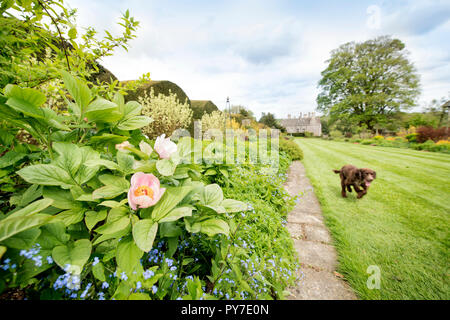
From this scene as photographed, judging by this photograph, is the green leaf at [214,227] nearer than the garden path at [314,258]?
Yes

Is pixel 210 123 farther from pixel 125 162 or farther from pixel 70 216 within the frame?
pixel 70 216

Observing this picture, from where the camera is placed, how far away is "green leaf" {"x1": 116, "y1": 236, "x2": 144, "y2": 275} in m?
0.60

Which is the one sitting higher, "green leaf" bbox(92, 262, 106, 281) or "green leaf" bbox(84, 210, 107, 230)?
"green leaf" bbox(84, 210, 107, 230)

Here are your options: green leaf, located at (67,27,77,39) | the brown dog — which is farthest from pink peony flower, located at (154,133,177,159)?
the brown dog

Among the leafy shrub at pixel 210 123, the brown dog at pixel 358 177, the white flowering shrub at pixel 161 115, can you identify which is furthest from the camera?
the leafy shrub at pixel 210 123

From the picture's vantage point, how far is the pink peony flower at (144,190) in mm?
603

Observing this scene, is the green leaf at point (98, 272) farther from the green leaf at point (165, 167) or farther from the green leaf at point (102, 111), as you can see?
the green leaf at point (102, 111)

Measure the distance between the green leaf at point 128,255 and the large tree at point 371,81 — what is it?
33704 millimetres

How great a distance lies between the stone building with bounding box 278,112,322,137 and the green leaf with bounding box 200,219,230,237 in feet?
172

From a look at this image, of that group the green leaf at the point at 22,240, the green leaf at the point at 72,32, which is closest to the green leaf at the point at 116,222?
the green leaf at the point at 22,240

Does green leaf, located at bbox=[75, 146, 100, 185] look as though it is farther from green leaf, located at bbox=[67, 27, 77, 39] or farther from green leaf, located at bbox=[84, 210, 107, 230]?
green leaf, located at bbox=[67, 27, 77, 39]

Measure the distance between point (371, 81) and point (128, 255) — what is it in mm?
36442
